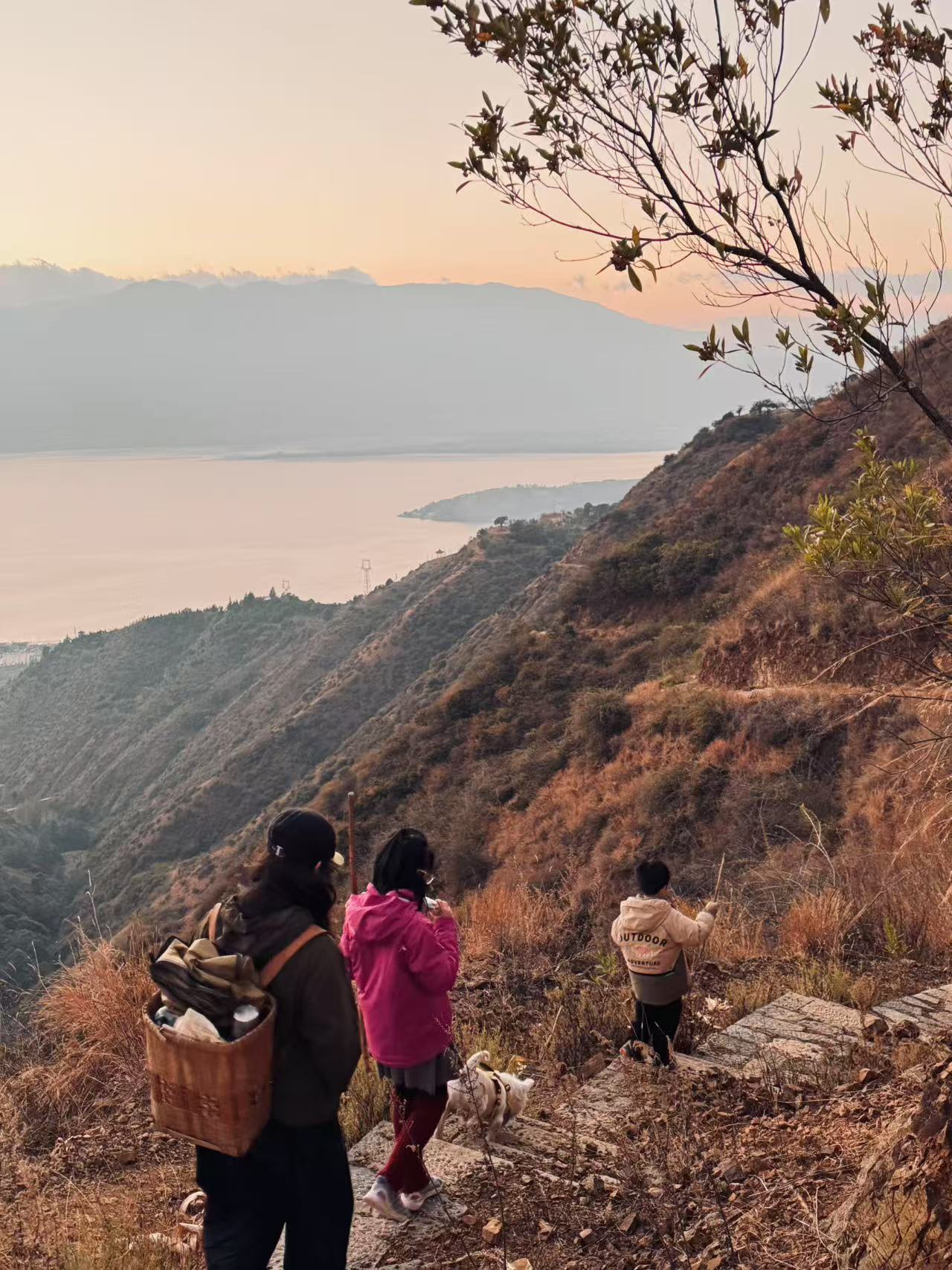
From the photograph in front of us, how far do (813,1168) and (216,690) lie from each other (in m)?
107

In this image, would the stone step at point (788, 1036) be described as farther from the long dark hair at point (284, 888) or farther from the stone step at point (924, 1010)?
the long dark hair at point (284, 888)

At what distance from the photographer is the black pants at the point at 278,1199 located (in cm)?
276

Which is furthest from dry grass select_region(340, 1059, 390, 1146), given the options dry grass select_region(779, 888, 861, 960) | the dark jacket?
dry grass select_region(779, 888, 861, 960)

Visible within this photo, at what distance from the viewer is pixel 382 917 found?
11.5ft

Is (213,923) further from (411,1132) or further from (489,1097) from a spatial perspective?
(489,1097)

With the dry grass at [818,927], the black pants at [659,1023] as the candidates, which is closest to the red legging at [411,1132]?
the black pants at [659,1023]

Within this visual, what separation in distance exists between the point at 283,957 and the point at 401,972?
89cm

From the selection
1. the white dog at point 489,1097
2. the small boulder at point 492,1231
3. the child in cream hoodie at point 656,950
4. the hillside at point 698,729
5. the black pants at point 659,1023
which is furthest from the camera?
the hillside at point 698,729

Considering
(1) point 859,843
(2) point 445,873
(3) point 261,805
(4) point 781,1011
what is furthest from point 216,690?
(4) point 781,1011

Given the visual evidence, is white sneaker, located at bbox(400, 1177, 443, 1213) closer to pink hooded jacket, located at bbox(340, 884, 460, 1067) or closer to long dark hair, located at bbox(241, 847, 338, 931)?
pink hooded jacket, located at bbox(340, 884, 460, 1067)

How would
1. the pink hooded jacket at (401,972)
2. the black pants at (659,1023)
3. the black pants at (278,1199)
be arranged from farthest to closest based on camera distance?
the black pants at (659,1023), the pink hooded jacket at (401,972), the black pants at (278,1199)

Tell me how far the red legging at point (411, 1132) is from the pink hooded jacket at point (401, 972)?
17 cm

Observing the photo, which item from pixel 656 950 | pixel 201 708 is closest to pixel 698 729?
pixel 656 950

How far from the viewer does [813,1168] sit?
3459 millimetres
